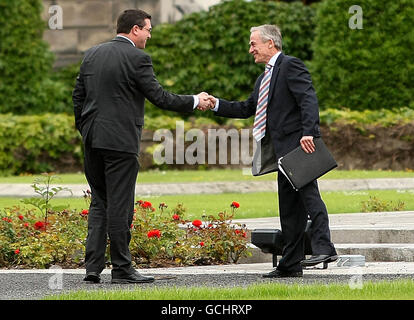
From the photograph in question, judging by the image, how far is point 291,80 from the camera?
8.28m

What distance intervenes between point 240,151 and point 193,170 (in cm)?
93

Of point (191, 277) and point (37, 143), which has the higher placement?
point (37, 143)

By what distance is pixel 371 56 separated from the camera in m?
21.3

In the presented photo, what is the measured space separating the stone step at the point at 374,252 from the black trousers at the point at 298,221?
3.65ft

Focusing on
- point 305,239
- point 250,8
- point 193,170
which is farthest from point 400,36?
point 305,239

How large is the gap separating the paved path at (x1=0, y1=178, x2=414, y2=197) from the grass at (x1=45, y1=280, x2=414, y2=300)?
8348 mm

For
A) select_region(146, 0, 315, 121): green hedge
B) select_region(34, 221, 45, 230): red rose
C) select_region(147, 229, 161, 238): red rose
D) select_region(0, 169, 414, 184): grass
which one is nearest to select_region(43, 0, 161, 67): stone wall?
select_region(146, 0, 315, 121): green hedge

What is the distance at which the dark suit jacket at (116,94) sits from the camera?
7918 mm

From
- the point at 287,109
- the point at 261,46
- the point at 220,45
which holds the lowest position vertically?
the point at 287,109

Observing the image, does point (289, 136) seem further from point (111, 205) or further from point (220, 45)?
point (220, 45)

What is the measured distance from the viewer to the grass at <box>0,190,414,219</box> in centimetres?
1312

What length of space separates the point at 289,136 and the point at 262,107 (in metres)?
0.36

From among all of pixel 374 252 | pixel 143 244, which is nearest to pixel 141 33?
pixel 143 244
